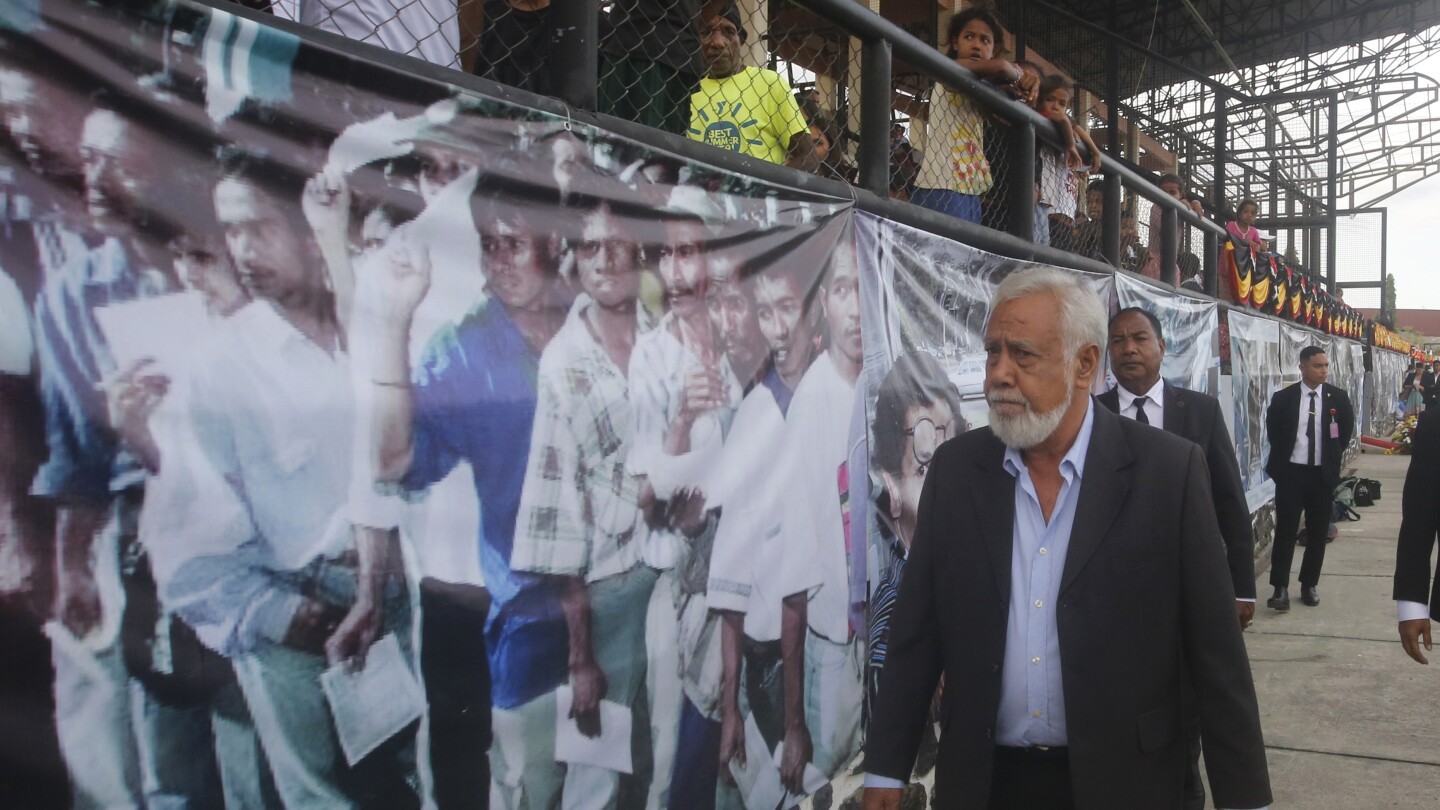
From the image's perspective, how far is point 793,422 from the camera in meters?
3.04

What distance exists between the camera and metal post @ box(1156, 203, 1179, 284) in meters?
7.68

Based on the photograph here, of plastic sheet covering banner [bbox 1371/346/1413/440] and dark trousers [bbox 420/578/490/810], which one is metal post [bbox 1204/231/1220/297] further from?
plastic sheet covering banner [bbox 1371/346/1413/440]

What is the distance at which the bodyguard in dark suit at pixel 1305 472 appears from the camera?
7.69 m

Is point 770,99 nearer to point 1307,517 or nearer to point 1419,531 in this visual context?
point 1419,531

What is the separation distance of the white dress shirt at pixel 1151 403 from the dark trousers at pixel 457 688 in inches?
125

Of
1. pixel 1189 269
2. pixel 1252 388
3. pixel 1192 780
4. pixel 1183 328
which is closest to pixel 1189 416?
pixel 1192 780

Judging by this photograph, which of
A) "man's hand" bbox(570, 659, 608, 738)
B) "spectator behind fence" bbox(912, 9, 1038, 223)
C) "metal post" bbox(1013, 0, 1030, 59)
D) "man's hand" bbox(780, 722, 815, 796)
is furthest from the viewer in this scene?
"metal post" bbox(1013, 0, 1030, 59)

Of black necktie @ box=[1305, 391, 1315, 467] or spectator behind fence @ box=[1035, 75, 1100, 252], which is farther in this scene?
black necktie @ box=[1305, 391, 1315, 467]

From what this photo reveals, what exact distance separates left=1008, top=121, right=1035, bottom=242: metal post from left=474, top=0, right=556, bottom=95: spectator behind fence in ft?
8.39

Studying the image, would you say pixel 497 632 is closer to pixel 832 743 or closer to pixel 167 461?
pixel 167 461

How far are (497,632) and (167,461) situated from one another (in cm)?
75

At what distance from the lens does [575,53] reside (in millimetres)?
2426

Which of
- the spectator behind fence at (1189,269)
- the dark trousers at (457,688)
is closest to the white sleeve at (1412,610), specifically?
the dark trousers at (457,688)

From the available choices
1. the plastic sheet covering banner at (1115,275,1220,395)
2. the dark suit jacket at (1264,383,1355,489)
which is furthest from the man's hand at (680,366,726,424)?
the dark suit jacket at (1264,383,1355,489)
